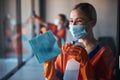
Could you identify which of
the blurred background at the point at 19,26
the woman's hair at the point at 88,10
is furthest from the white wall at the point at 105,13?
the woman's hair at the point at 88,10

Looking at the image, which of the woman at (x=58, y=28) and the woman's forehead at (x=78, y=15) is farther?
the woman at (x=58, y=28)

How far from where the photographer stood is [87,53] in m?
0.67

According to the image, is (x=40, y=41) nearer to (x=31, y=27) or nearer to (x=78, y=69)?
(x=78, y=69)

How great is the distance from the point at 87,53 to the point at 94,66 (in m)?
0.05

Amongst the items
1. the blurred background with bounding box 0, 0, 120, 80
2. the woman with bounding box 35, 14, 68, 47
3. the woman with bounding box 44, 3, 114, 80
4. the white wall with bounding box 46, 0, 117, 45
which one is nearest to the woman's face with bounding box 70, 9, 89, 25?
the woman with bounding box 44, 3, 114, 80

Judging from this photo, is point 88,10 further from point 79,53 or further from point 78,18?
point 79,53

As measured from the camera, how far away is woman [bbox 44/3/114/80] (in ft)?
2.23

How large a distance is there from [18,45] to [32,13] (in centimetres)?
33

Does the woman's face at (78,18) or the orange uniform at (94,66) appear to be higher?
the woman's face at (78,18)

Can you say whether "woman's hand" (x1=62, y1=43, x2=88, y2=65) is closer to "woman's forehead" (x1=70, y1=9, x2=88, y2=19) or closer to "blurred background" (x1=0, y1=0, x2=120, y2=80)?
"woman's forehead" (x1=70, y1=9, x2=88, y2=19)

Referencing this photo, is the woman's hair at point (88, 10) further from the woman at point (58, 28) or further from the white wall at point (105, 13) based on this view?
the white wall at point (105, 13)

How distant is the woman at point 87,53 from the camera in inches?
26.7

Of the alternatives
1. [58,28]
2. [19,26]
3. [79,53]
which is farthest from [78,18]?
[19,26]

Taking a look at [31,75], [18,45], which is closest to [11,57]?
[18,45]
